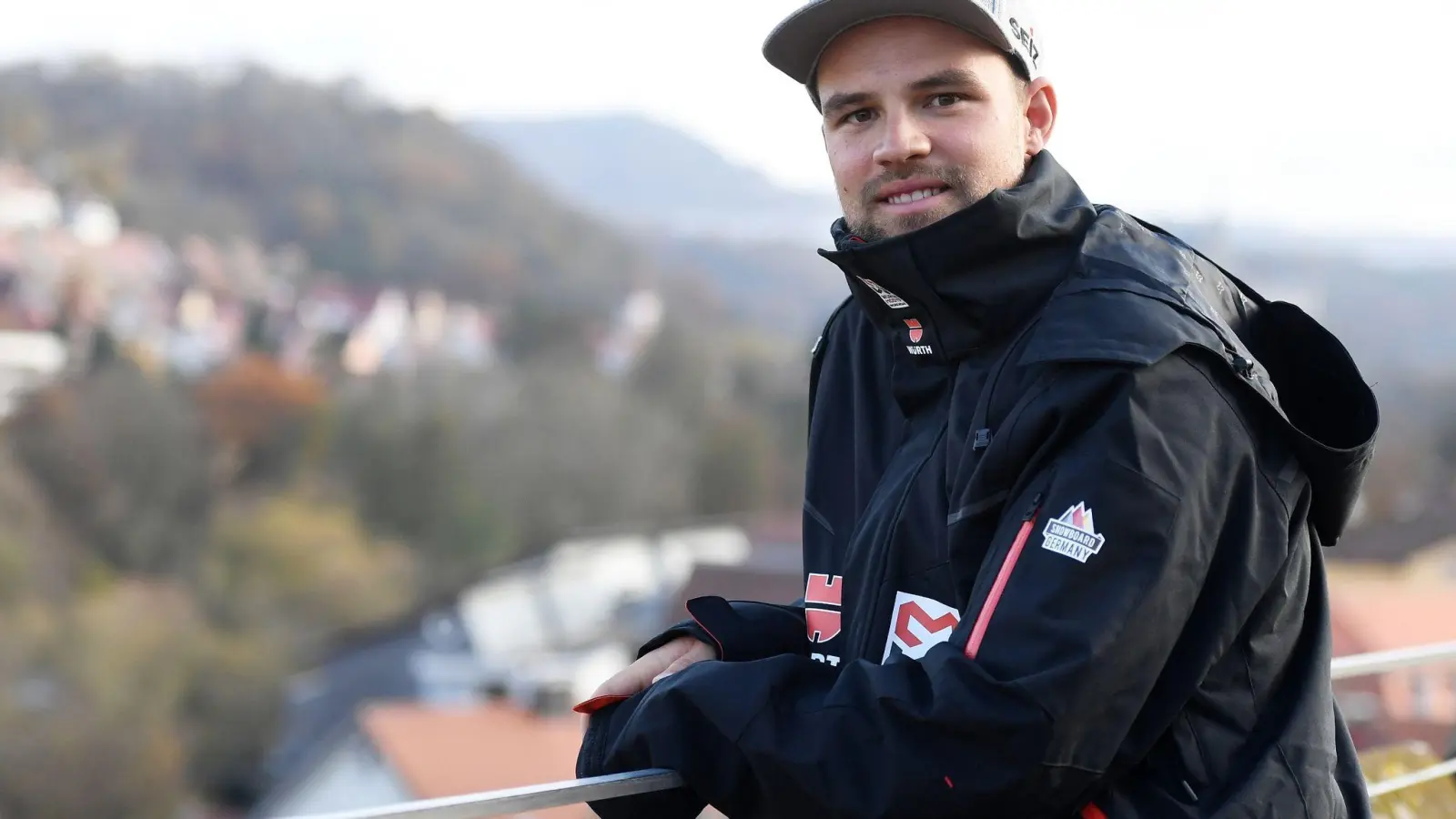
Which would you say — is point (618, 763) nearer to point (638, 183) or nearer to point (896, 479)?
point (896, 479)

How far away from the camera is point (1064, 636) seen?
5.48 ft

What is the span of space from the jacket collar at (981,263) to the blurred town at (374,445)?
11808mm

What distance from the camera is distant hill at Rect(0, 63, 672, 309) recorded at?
91188 mm

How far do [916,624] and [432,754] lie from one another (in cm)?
2730

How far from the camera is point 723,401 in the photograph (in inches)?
2926

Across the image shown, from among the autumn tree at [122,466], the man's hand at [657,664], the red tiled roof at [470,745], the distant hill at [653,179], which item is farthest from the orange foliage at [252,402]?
the man's hand at [657,664]

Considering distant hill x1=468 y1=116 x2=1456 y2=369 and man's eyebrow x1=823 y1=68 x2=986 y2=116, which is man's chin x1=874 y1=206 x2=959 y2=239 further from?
distant hill x1=468 y1=116 x2=1456 y2=369

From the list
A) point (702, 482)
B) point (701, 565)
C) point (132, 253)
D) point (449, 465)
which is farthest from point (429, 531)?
point (132, 253)

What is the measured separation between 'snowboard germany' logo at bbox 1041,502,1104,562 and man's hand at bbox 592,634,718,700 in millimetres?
547

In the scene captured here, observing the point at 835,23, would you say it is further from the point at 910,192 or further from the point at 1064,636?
the point at 1064,636

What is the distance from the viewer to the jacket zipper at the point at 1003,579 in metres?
1.73

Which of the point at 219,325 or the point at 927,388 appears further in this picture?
the point at 219,325

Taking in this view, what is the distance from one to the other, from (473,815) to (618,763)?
178 mm

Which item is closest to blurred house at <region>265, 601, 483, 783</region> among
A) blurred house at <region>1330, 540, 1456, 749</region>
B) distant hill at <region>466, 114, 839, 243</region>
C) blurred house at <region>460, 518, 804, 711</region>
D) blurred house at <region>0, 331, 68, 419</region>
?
blurred house at <region>460, 518, 804, 711</region>
